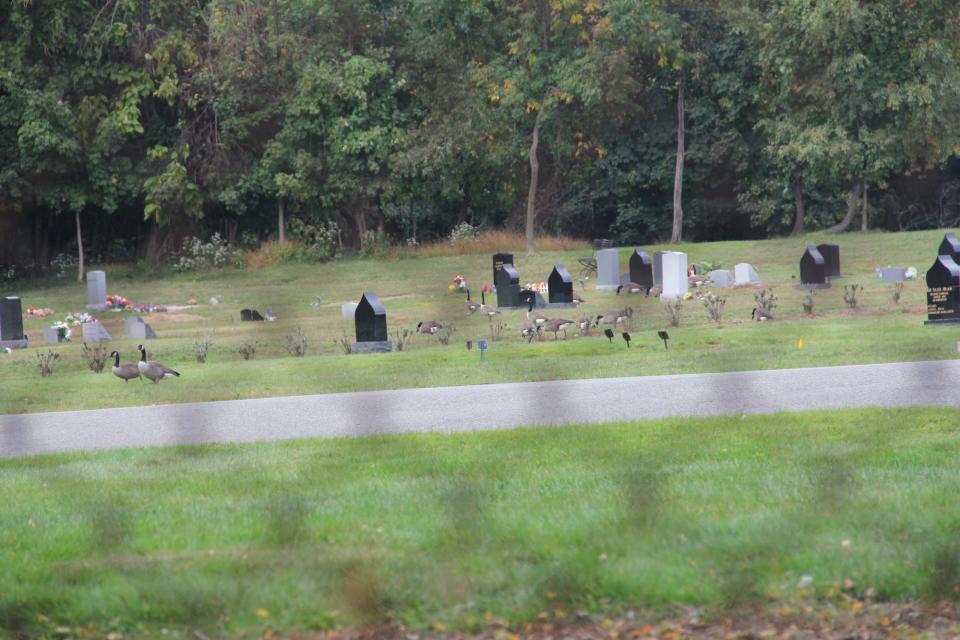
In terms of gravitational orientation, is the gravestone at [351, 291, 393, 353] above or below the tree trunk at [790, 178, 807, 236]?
below

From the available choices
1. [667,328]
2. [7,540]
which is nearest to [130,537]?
[7,540]

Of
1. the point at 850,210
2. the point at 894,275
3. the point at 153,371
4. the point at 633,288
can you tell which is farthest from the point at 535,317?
the point at 850,210

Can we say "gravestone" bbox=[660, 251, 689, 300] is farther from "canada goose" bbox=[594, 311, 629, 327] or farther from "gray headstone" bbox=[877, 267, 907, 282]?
"gray headstone" bbox=[877, 267, 907, 282]

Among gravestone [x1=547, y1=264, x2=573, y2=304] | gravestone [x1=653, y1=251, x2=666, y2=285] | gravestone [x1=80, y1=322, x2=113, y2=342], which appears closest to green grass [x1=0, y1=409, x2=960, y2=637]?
gravestone [x1=80, y1=322, x2=113, y2=342]

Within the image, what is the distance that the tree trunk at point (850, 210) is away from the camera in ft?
79.8

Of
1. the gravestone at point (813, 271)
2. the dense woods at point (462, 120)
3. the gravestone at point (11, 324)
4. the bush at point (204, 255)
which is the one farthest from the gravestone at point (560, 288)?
the bush at point (204, 255)

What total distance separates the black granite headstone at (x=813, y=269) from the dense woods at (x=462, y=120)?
7.14 m

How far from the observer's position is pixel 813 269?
15.1 m

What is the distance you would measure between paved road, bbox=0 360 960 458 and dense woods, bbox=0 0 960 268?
14.2m

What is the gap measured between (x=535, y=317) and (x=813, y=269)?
4.19 m

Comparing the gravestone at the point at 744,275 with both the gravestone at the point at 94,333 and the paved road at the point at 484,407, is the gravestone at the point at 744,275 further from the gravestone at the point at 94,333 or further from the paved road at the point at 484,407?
the gravestone at the point at 94,333

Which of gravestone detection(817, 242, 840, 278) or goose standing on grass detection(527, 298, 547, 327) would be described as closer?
goose standing on grass detection(527, 298, 547, 327)

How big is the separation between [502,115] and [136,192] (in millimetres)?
7231

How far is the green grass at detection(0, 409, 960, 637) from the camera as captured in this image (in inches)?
142
